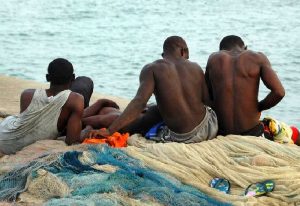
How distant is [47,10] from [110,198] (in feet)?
74.0

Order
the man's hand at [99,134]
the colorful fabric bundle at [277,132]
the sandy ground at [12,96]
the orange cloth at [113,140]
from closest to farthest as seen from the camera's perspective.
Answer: the orange cloth at [113,140], the man's hand at [99,134], the colorful fabric bundle at [277,132], the sandy ground at [12,96]

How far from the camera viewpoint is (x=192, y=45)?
17312mm

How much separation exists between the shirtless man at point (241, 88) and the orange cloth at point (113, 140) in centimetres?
88

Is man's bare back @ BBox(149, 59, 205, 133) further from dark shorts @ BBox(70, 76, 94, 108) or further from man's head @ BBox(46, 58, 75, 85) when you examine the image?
dark shorts @ BBox(70, 76, 94, 108)

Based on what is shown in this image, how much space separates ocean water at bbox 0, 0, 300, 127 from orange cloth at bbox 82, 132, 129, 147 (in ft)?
15.7

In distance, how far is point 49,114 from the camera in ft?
17.4

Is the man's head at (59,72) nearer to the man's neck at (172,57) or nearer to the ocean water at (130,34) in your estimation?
the man's neck at (172,57)

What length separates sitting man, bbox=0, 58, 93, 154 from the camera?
17.2 feet

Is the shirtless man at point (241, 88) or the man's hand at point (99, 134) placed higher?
the shirtless man at point (241, 88)

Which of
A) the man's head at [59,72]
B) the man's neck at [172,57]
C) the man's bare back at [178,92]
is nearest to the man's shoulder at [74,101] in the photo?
the man's head at [59,72]

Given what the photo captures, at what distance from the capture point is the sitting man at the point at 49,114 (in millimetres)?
5242

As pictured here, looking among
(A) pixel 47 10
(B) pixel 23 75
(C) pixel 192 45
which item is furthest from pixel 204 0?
(B) pixel 23 75

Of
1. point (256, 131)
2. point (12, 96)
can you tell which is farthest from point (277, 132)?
point (12, 96)

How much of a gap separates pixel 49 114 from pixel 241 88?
1.59 m
